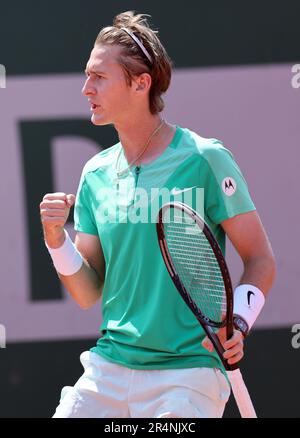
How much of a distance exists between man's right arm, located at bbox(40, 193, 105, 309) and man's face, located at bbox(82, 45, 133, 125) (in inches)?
11.6

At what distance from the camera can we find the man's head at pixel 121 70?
3041mm

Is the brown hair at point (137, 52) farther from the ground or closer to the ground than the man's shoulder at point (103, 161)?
farther from the ground

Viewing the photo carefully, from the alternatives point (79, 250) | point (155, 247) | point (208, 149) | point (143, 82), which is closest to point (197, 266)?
point (155, 247)

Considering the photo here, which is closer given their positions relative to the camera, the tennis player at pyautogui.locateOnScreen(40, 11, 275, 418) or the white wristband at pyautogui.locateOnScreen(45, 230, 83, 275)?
the tennis player at pyautogui.locateOnScreen(40, 11, 275, 418)

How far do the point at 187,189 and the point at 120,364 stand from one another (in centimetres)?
52

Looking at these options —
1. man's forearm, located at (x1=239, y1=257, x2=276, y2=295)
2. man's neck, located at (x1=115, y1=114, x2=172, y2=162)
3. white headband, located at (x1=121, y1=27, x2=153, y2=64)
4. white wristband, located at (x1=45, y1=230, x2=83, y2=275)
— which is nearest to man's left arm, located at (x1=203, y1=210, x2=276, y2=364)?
man's forearm, located at (x1=239, y1=257, x2=276, y2=295)

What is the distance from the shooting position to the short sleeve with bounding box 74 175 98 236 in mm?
3125

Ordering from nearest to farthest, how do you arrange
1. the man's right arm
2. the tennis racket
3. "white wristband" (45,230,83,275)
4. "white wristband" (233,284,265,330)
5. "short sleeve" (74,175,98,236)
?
1. the tennis racket
2. "white wristband" (233,284,265,330)
3. the man's right arm
4. "white wristband" (45,230,83,275)
5. "short sleeve" (74,175,98,236)

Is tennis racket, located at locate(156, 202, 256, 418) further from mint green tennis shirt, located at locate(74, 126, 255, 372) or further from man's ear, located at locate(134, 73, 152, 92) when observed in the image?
man's ear, located at locate(134, 73, 152, 92)

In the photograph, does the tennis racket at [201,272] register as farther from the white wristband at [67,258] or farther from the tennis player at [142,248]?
the white wristband at [67,258]

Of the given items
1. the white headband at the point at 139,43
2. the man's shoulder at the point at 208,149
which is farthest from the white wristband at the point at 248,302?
the white headband at the point at 139,43

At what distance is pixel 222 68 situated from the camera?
14.8 feet

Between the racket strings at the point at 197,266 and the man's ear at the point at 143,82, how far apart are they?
43 cm

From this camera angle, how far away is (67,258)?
3020mm
